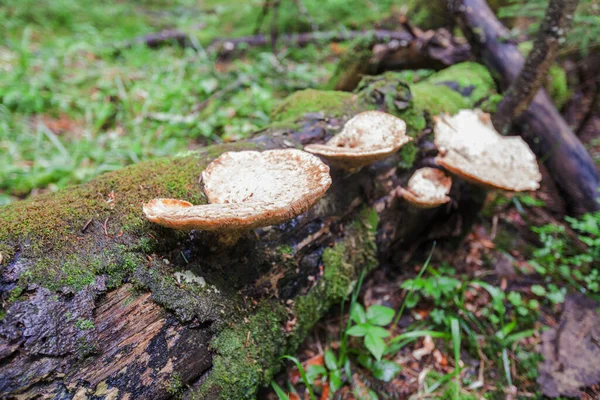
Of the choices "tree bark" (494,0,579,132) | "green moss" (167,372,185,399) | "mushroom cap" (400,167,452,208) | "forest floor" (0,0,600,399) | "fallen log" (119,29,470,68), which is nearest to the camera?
"green moss" (167,372,185,399)

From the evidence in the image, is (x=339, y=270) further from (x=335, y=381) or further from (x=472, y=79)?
(x=472, y=79)

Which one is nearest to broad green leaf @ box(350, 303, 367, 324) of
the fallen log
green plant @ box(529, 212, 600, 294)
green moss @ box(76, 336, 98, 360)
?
green moss @ box(76, 336, 98, 360)

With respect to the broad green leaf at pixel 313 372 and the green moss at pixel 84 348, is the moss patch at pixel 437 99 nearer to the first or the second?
the broad green leaf at pixel 313 372

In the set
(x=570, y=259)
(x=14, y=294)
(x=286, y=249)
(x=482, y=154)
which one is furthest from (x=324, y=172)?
(x=570, y=259)

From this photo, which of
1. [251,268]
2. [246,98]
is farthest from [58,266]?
[246,98]

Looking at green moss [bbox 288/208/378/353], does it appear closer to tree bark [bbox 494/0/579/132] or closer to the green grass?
the green grass
